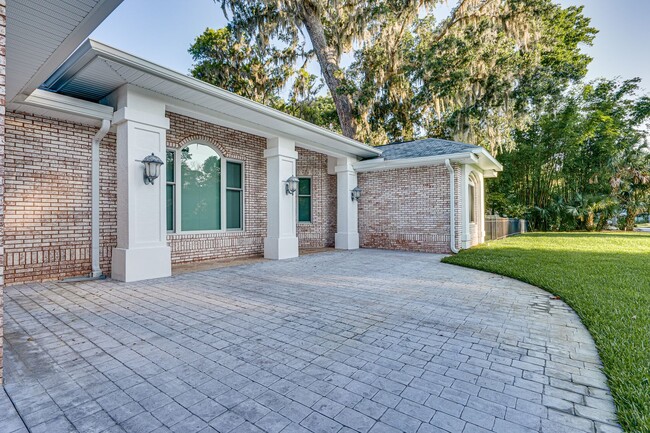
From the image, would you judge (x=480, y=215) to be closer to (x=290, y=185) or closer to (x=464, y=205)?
(x=464, y=205)

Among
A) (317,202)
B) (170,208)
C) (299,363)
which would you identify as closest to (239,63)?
(317,202)

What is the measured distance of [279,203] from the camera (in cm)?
848

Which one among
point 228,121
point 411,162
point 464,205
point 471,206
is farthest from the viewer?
point 471,206

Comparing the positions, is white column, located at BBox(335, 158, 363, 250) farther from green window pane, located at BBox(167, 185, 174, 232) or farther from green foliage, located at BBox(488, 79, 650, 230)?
green foliage, located at BBox(488, 79, 650, 230)

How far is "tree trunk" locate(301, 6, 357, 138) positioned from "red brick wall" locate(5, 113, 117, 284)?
10645 millimetres

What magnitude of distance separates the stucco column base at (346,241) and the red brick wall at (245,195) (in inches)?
105

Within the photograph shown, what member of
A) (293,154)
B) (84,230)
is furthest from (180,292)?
(293,154)

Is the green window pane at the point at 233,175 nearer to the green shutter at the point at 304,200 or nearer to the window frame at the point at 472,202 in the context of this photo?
the green shutter at the point at 304,200

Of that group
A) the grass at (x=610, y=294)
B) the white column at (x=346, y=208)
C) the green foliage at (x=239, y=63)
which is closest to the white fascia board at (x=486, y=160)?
the grass at (x=610, y=294)

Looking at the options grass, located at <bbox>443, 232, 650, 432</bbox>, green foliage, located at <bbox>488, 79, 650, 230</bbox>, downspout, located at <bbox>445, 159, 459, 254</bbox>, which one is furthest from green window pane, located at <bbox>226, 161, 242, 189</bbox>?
green foliage, located at <bbox>488, 79, 650, 230</bbox>

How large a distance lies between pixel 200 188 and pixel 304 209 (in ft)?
13.4

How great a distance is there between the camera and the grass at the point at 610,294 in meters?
2.11

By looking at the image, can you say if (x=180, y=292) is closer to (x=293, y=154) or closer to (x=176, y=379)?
(x=176, y=379)

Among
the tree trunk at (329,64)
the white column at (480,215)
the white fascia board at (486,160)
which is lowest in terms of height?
the white column at (480,215)
